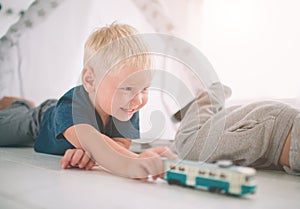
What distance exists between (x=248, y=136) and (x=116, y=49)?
275 millimetres

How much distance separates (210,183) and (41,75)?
1024mm

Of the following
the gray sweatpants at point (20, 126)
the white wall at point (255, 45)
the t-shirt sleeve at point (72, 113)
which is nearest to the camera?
the t-shirt sleeve at point (72, 113)

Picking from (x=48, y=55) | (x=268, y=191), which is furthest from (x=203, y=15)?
(x=268, y=191)

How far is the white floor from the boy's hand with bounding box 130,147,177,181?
12 millimetres

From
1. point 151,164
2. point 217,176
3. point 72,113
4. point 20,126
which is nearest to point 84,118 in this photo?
point 72,113

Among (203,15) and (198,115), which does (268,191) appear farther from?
(203,15)

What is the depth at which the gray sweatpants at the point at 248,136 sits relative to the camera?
61cm

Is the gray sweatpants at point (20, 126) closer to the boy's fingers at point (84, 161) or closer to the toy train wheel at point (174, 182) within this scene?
the boy's fingers at point (84, 161)

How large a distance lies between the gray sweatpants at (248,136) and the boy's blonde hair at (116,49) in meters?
0.14

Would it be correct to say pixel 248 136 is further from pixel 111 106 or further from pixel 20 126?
pixel 20 126

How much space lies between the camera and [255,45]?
A: 924mm

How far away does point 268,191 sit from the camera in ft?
1.50

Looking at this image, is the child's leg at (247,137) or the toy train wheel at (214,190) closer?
the toy train wheel at (214,190)

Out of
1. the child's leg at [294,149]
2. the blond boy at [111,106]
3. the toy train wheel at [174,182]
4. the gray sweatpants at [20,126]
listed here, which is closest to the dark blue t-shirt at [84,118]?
the blond boy at [111,106]
